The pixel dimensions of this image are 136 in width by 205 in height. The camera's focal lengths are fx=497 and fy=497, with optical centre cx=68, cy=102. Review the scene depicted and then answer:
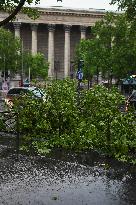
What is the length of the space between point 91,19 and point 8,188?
331ft

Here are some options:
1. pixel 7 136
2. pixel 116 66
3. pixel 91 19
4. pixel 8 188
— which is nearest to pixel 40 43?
pixel 91 19

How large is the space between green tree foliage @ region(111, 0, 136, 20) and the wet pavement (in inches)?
891

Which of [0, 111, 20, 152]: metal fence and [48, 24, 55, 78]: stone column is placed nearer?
[0, 111, 20, 152]: metal fence

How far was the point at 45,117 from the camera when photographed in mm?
17344

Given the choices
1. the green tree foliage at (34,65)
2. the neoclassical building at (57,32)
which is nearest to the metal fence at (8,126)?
the green tree foliage at (34,65)

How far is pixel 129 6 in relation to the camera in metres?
35.3

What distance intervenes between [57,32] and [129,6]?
265ft

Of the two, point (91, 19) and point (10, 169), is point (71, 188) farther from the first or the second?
point (91, 19)

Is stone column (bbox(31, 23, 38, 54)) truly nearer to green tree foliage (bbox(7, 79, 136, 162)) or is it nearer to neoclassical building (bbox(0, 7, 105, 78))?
neoclassical building (bbox(0, 7, 105, 78))

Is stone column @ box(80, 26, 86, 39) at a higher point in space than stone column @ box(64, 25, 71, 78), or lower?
higher

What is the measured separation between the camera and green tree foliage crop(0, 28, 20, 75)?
78312 mm

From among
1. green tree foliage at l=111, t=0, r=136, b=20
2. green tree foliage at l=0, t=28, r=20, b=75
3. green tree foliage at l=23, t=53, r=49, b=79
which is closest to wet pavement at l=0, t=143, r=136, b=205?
green tree foliage at l=111, t=0, r=136, b=20

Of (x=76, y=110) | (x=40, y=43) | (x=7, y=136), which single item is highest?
(x=76, y=110)

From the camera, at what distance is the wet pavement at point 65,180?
9594 mm
